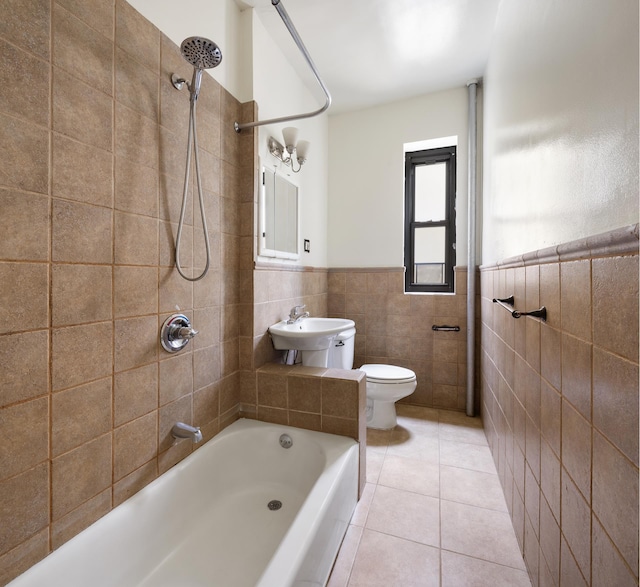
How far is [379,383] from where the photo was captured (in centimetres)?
224

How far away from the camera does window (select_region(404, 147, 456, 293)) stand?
2.83 metres

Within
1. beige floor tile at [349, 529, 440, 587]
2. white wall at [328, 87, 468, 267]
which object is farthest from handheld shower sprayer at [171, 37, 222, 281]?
white wall at [328, 87, 468, 267]

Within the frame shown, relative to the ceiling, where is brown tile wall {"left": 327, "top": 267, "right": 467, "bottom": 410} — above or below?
below

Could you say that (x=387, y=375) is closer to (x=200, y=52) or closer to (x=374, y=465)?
(x=374, y=465)

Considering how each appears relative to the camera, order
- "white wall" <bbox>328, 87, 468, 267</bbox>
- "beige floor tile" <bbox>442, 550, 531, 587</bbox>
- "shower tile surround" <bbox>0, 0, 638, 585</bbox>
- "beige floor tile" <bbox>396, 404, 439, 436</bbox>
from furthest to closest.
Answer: "white wall" <bbox>328, 87, 468, 267</bbox>
"beige floor tile" <bbox>396, 404, 439, 436</bbox>
"beige floor tile" <bbox>442, 550, 531, 587</bbox>
"shower tile surround" <bbox>0, 0, 638, 585</bbox>

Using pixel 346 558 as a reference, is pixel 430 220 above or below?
above

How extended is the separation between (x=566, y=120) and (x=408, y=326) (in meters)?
1.97

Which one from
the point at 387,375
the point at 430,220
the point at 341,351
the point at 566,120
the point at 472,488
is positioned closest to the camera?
the point at 566,120

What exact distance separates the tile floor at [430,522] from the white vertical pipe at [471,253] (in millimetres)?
480

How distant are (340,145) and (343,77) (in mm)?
588

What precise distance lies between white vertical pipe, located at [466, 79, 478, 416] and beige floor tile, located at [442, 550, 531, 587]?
138cm

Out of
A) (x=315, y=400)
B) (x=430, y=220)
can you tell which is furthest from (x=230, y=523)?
(x=430, y=220)

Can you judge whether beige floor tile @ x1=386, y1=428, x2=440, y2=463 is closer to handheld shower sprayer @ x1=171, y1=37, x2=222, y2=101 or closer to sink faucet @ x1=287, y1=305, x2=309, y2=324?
sink faucet @ x1=287, y1=305, x2=309, y2=324

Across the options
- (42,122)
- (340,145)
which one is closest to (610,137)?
(42,122)
